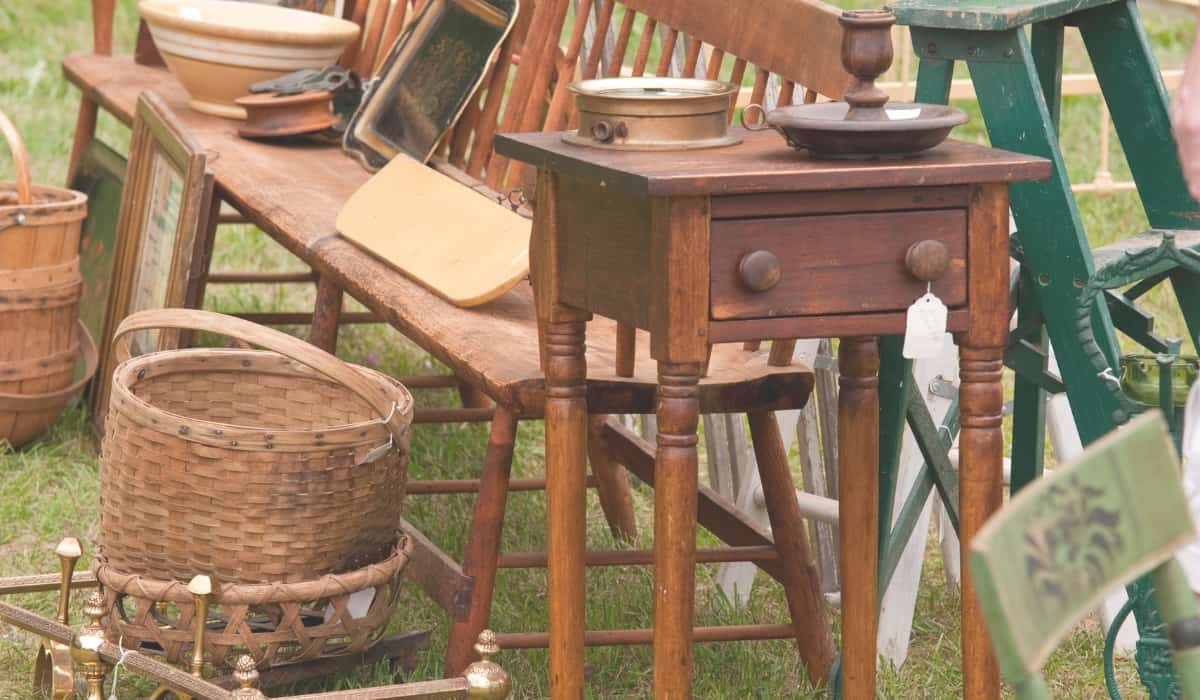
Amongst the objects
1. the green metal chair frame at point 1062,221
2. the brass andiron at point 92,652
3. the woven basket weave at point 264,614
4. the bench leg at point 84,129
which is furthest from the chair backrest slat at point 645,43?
the bench leg at point 84,129

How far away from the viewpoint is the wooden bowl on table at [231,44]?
498cm

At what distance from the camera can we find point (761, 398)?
317 centimetres

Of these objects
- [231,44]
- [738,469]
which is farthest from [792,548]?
[231,44]

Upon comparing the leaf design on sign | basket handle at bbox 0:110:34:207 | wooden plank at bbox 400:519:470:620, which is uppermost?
the leaf design on sign

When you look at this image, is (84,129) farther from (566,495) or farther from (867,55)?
(867,55)

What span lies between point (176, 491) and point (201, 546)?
0.11 meters

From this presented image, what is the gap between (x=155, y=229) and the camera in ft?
15.6

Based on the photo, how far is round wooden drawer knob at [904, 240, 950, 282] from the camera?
2455mm

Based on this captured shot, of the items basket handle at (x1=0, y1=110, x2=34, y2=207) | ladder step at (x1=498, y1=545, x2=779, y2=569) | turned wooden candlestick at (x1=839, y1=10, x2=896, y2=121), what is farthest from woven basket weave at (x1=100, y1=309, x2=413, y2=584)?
basket handle at (x1=0, y1=110, x2=34, y2=207)

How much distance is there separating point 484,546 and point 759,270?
108 centimetres

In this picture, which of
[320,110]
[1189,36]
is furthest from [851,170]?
[1189,36]

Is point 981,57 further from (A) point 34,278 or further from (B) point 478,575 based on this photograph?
(A) point 34,278

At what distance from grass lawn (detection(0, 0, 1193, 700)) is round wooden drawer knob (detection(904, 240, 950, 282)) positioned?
1190mm

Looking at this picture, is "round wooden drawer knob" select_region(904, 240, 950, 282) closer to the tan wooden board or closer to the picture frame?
the tan wooden board
